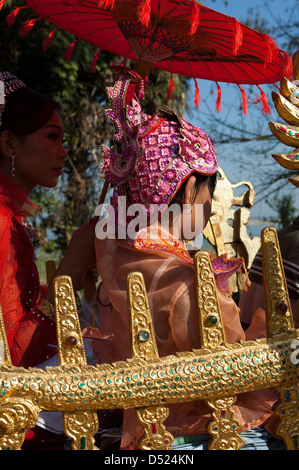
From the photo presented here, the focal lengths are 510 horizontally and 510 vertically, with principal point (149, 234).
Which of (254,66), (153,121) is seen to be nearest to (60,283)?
(153,121)

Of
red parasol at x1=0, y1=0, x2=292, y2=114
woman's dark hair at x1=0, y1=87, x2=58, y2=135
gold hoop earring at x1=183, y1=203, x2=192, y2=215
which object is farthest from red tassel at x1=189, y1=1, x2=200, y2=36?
woman's dark hair at x1=0, y1=87, x2=58, y2=135

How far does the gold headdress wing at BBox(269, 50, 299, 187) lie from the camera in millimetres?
1551

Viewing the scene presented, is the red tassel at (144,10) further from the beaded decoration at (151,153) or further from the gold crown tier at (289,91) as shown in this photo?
the gold crown tier at (289,91)

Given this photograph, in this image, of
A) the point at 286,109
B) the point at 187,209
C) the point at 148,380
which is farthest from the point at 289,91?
the point at 148,380

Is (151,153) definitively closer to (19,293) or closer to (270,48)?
(270,48)

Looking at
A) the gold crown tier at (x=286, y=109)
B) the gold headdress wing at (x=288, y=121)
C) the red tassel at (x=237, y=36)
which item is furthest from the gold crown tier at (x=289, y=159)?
the red tassel at (x=237, y=36)

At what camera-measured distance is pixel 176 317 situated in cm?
142

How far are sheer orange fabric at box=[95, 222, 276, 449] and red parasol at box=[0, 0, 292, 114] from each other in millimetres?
656

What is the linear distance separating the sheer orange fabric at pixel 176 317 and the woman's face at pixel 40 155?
0.69 meters

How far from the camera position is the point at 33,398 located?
1333 mm

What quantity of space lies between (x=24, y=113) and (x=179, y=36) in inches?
27.5

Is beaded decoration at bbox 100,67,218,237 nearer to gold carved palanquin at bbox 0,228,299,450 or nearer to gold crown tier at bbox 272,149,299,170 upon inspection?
gold crown tier at bbox 272,149,299,170

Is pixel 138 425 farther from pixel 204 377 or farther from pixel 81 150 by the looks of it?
pixel 81 150

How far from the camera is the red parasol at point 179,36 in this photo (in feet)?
Result: 5.19
